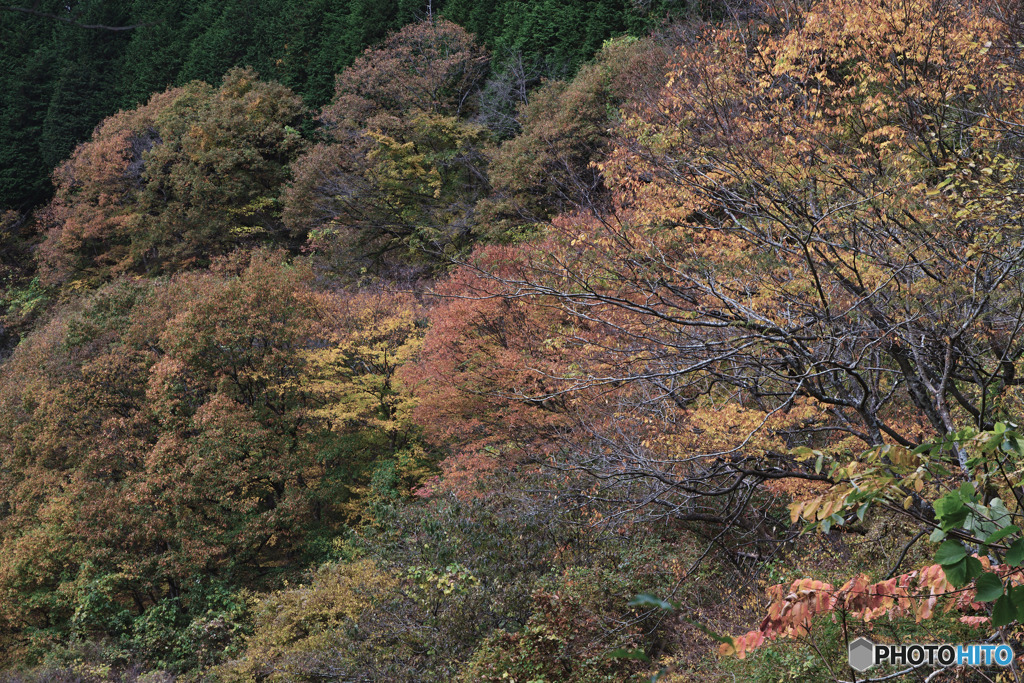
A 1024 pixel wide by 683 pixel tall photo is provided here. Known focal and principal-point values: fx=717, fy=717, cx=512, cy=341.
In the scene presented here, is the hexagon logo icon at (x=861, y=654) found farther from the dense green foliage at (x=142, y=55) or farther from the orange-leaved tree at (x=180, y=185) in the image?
the dense green foliage at (x=142, y=55)

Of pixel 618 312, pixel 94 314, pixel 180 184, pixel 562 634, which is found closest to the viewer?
pixel 562 634

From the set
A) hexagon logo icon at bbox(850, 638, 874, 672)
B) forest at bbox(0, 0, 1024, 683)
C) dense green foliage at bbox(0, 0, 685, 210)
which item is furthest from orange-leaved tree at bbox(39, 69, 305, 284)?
hexagon logo icon at bbox(850, 638, 874, 672)

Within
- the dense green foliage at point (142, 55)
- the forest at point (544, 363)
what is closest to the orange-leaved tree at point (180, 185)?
the forest at point (544, 363)

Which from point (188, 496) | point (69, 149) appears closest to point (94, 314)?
point (188, 496)

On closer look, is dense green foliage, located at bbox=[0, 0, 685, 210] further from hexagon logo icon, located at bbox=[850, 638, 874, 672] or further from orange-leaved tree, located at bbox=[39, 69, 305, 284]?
hexagon logo icon, located at bbox=[850, 638, 874, 672]

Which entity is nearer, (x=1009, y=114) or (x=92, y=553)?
(x=1009, y=114)

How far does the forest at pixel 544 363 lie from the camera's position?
4832 mm

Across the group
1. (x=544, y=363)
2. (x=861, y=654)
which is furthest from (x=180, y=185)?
(x=861, y=654)

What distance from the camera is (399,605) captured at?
861cm

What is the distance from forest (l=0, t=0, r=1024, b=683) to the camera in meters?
4.83

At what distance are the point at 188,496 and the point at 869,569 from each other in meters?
11.9

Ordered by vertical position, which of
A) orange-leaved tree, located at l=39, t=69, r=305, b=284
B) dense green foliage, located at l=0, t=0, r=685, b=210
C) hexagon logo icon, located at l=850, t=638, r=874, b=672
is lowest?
hexagon logo icon, located at l=850, t=638, r=874, b=672

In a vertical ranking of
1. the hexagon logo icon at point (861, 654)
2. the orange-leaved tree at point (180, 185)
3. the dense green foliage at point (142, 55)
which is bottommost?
the hexagon logo icon at point (861, 654)

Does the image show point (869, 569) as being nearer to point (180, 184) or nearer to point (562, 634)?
point (562, 634)
